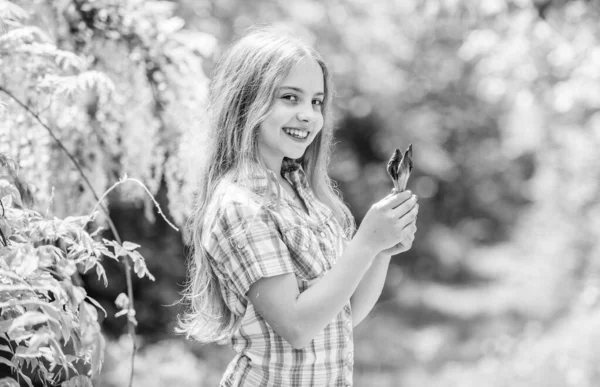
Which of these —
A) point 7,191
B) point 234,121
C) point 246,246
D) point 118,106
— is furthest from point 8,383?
point 118,106

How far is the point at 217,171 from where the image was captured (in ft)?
4.46

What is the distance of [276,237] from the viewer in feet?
3.98

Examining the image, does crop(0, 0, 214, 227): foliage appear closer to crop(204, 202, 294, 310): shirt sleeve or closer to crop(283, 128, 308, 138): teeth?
crop(283, 128, 308, 138): teeth

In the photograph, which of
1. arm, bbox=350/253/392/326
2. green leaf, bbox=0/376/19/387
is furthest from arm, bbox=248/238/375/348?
green leaf, bbox=0/376/19/387

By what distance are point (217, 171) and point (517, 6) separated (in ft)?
7.88

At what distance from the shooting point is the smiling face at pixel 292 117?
1322 mm

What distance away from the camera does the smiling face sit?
1322mm

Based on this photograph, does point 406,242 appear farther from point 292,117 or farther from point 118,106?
point 118,106

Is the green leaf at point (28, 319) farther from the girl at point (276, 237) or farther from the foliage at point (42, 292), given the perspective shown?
the girl at point (276, 237)

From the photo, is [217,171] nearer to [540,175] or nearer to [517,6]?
[517,6]

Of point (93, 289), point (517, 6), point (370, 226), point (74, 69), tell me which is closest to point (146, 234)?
point (93, 289)

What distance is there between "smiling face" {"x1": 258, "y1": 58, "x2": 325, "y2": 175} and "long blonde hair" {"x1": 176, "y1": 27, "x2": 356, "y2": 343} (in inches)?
0.6

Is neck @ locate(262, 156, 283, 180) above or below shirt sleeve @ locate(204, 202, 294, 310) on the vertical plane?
above

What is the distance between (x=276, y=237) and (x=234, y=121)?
0.91 ft
